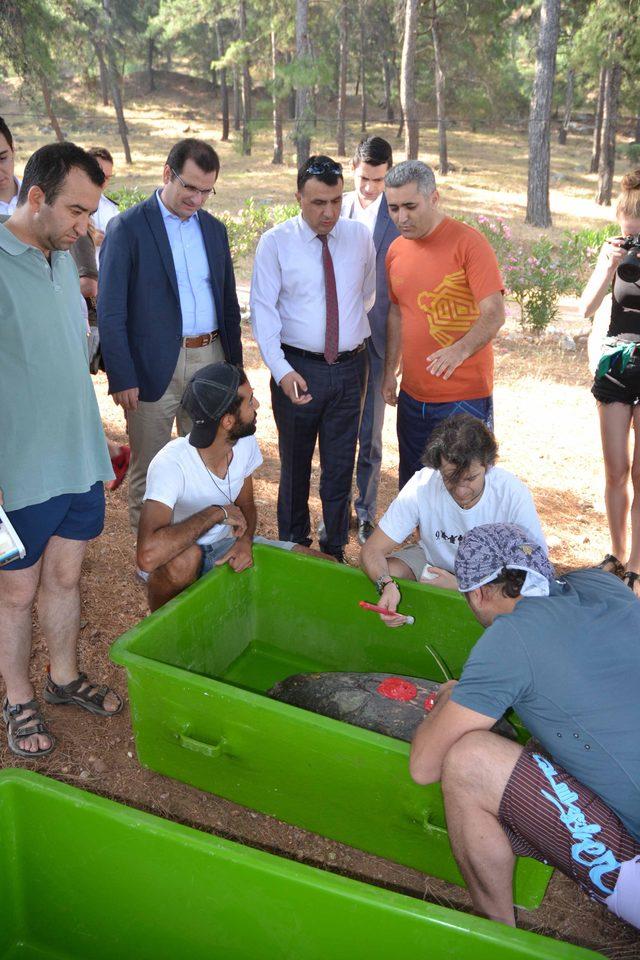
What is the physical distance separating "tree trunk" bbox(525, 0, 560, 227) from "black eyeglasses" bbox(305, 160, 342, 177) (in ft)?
44.4

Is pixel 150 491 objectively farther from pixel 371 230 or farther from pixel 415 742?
pixel 371 230

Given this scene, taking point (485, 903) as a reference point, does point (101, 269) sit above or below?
above

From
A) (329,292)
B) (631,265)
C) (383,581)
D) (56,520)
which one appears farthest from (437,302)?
(56,520)

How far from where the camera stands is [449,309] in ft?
11.1

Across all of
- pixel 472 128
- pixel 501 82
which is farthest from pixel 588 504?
pixel 472 128

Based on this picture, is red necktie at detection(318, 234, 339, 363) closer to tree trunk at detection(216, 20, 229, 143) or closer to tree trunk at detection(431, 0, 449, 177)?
tree trunk at detection(431, 0, 449, 177)

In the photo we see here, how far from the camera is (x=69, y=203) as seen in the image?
7.35 ft

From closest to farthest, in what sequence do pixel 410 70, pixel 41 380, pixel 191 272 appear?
pixel 41 380, pixel 191 272, pixel 410 70

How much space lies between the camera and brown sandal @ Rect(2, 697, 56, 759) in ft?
8.88

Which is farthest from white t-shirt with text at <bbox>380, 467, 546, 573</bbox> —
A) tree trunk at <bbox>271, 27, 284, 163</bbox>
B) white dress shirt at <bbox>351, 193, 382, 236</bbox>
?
tree trunk at <bbox>271, 27, 284, 163</bbox>

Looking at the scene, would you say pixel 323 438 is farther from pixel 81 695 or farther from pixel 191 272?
pixel 81 695

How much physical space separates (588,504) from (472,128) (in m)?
33.4

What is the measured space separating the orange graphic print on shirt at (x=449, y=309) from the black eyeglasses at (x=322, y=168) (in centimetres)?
64

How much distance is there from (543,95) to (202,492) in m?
15.1
